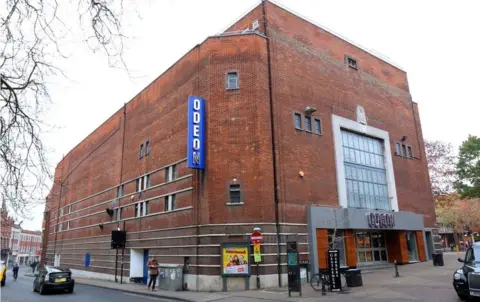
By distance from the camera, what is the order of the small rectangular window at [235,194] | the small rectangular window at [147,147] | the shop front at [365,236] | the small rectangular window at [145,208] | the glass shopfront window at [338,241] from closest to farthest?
the small rectangular window at [235,194] → the shop front at [365,236] → the glass shopfront window at [338,241] → the small rectangular window at [145,208] → the small rectangular window at [147,147]

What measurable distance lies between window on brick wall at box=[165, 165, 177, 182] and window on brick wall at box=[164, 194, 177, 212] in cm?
118

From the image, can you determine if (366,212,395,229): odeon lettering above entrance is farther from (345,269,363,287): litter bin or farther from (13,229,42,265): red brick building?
(13,229,42,265): red brick building

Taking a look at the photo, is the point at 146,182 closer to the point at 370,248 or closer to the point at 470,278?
the point at 370,248

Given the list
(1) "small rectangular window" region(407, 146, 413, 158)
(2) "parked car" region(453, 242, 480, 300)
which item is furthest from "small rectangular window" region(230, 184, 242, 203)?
(1) "small rectangular window" region(407, 146, 413, 158)

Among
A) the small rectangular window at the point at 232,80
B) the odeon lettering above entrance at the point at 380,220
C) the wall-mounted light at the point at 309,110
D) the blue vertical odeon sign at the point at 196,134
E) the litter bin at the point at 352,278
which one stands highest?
the small rectangular window at the point at 232,80

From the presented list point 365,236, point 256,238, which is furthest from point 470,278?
point 365,236

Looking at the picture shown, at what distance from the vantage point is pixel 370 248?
25812 millimetres

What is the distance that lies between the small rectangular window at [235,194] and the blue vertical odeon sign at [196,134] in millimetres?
2111

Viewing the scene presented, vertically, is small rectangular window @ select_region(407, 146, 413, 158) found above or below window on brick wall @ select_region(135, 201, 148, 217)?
above

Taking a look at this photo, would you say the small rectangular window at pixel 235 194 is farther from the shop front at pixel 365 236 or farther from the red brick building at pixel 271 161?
the shop front at pixel 365 236

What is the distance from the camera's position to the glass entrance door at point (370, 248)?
24953mm

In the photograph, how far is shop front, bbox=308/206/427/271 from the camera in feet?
70.0

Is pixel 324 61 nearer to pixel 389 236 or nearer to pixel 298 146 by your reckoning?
pixel 298 146

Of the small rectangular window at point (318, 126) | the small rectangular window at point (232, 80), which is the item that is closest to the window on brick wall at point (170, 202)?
the small rectangular window at point (232, 80)
